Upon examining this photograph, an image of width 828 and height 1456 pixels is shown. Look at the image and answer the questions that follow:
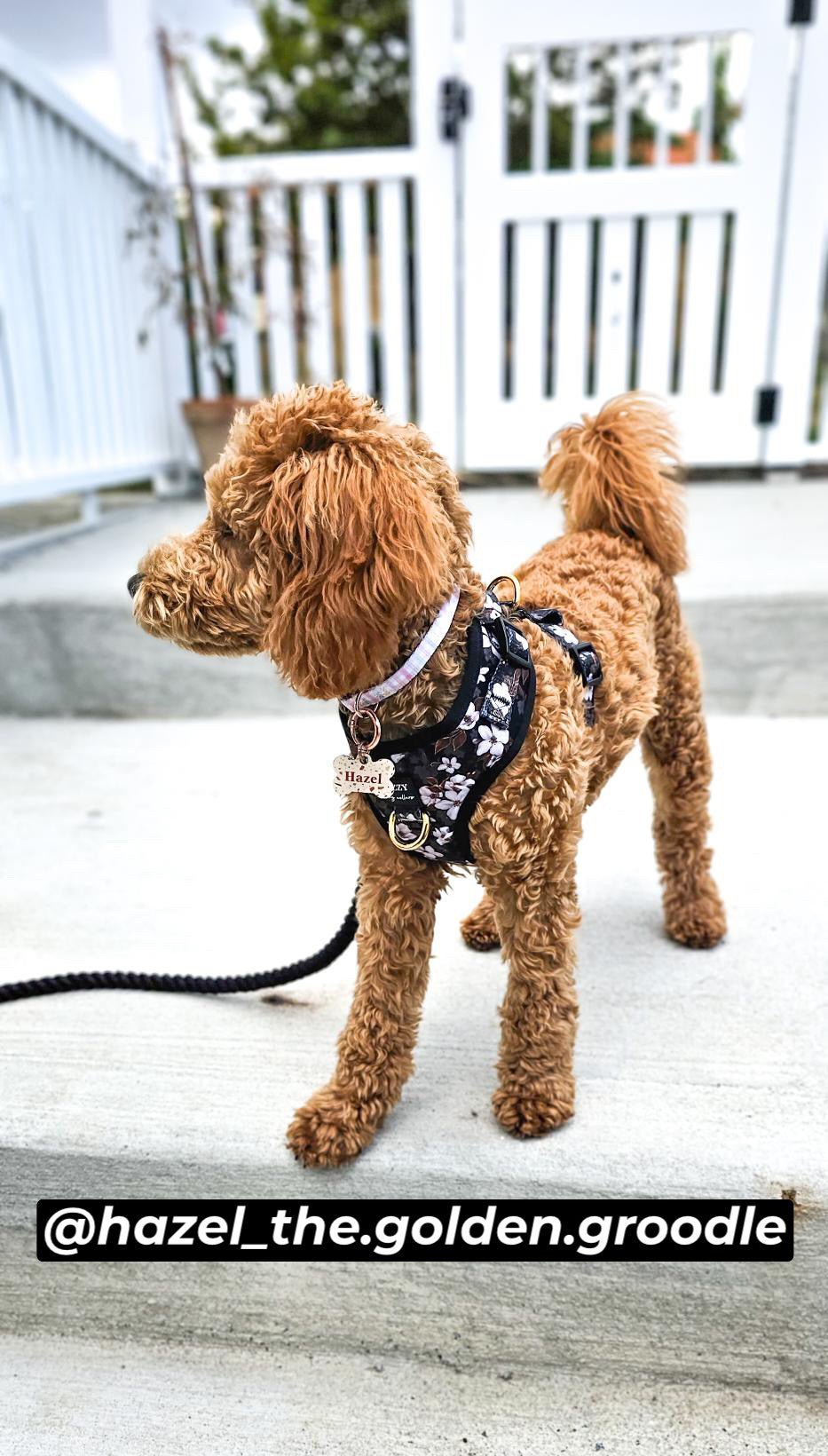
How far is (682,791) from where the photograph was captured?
1.66 meters

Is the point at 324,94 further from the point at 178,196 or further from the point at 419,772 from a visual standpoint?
the point at 419,772

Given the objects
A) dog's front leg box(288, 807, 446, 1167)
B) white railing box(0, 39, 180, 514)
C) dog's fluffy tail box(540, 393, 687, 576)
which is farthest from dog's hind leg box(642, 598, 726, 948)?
white railing box(0, 39, 180, 514)

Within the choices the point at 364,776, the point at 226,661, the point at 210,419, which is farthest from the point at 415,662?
the point at 210,419

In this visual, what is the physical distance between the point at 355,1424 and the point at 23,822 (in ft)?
5.07

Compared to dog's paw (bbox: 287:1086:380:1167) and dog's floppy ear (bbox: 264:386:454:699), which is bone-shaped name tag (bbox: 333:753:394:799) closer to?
dog's floppy ear (bbox: 264:386:454:699)

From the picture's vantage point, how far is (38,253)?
11.6 feet

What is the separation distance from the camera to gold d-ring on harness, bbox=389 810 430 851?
112 centimetres

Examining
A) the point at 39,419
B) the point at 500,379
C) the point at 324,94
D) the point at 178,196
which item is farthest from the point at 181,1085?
the point at 324,94

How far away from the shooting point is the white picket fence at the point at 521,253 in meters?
4.05

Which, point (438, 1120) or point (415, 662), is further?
point (438, 1120)

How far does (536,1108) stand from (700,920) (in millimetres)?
580

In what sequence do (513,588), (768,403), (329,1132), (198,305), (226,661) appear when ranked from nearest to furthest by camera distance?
1. (329,1132)
2. (513,588)
3. (226,661)
4. (768,403)
5. (198,305)

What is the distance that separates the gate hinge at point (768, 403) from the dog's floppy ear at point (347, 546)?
3.94 meters

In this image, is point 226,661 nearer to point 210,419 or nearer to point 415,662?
point 210,419
